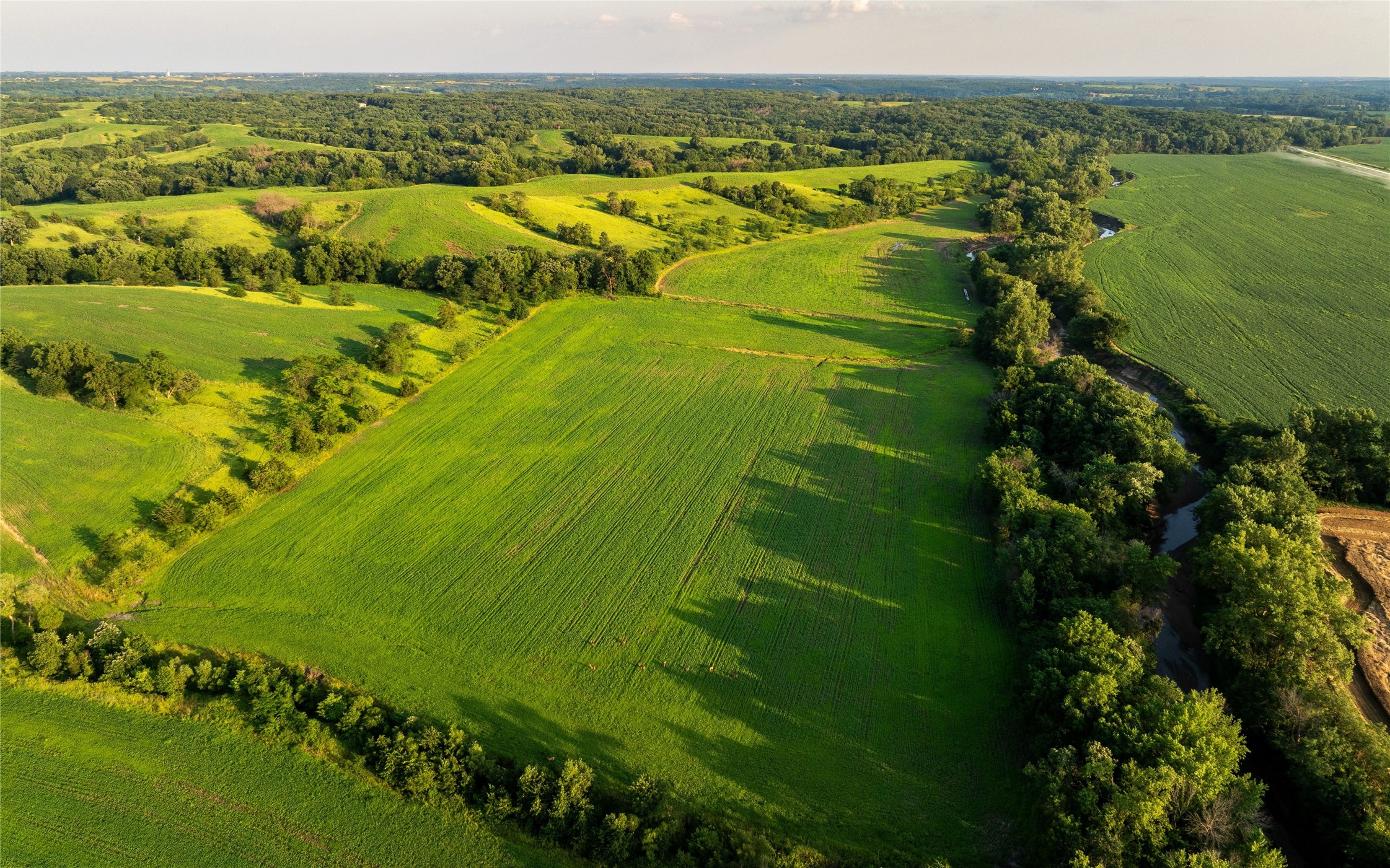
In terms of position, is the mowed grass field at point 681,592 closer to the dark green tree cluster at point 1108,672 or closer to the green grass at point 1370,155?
the dark green tree cluster at point 1108,672

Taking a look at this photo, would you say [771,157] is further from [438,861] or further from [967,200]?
[438,861]

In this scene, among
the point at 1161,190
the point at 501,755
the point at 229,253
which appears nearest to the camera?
the point at 501,755

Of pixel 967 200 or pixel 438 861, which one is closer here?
pixel 438 861

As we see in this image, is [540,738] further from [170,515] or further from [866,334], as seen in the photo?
[866,334]

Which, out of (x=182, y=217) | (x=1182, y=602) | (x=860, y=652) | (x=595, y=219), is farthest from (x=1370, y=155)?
(x=182, y=217)

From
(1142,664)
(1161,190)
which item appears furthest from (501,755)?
(1161,190)

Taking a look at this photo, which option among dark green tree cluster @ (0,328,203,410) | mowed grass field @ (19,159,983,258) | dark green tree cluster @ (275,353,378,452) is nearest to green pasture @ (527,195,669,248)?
mowed grass field @ (19,159,983,258)
